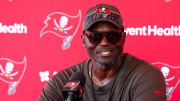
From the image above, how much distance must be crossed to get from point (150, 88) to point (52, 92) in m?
0.46

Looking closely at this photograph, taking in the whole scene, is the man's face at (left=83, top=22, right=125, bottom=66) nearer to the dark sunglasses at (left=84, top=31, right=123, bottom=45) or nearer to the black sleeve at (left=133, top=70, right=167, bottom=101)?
the dark sunglasses at (left=84, top=31, right=123, bottom=45)

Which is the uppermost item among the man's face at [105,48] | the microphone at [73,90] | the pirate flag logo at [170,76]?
the man's face at [105,48]

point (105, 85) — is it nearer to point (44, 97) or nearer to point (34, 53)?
point (44, 97)

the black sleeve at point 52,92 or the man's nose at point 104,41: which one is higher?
the man's nose at point 104,41

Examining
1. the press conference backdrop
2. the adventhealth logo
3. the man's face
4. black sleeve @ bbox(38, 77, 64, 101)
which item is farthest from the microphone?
the adventhealth logo

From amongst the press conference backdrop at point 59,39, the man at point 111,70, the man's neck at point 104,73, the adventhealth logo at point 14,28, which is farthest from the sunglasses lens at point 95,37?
the adventhealth logo at point 14,28

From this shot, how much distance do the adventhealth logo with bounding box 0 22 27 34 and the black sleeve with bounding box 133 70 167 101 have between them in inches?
38.3

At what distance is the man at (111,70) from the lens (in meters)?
1.02

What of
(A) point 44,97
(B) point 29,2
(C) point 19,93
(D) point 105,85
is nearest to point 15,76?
(C) point 19,93

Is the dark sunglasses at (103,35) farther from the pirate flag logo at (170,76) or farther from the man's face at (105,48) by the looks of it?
the pirate flag logo at (170,76)

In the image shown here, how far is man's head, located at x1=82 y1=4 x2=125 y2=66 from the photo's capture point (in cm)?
105

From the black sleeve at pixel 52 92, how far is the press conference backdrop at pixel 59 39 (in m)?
0.49

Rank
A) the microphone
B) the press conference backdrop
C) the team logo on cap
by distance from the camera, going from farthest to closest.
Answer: the press conference backdrop
the team logo on cap
the microphone

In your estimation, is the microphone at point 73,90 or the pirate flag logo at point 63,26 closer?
the microphone at point 73,90
